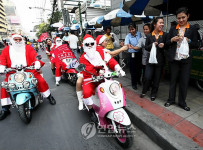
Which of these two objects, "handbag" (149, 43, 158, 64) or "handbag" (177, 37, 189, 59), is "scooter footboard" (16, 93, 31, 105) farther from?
"handbag" (177, 37, 189, 59)

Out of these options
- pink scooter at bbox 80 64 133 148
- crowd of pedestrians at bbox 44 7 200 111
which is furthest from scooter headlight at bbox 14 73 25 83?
crowd of pedestrians at bbox 44 7 200 111

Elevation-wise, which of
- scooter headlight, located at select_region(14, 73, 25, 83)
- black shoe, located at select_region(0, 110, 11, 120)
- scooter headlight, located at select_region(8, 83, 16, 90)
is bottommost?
black shoe, located at select_region(0, 110, 11, 120)

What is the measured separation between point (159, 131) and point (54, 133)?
6.68 feet

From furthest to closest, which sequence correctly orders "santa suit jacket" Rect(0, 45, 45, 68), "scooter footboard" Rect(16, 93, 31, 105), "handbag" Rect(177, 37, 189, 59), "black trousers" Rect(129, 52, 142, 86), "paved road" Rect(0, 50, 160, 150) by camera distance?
"black trousers" Rect(129, 52, 142, 86), "santa suit jacket" Rect(0, 45, 45, 68), "scooter footboard" Rect(16, 93, 31, 105), "handbag" Rect(177, 37, 189, 59), "paved road" Rect(0, 50, 160, 150)

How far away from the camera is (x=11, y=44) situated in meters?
3.54

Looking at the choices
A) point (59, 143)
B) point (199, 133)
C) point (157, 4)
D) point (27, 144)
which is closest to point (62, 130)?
point (59, 143)

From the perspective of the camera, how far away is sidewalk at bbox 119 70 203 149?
212cm

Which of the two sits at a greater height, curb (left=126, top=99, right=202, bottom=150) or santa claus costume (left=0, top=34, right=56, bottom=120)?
santa claus costume (left=0, top=34, right=56, bottom=120)

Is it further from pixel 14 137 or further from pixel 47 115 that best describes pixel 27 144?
pixel 47 115

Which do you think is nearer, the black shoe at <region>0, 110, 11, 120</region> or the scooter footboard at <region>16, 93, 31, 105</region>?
the scooter footboard at <region>16, 93, 31, 105</region>

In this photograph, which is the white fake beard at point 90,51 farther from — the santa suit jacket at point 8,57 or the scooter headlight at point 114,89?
the santa suit jacket at point 8,57

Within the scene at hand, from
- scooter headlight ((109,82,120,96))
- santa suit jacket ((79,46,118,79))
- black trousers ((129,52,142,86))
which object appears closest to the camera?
scooter headlight ((109,82,120,96))

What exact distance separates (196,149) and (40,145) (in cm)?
255

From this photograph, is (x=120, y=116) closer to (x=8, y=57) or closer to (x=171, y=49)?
(x=171, y=49)
